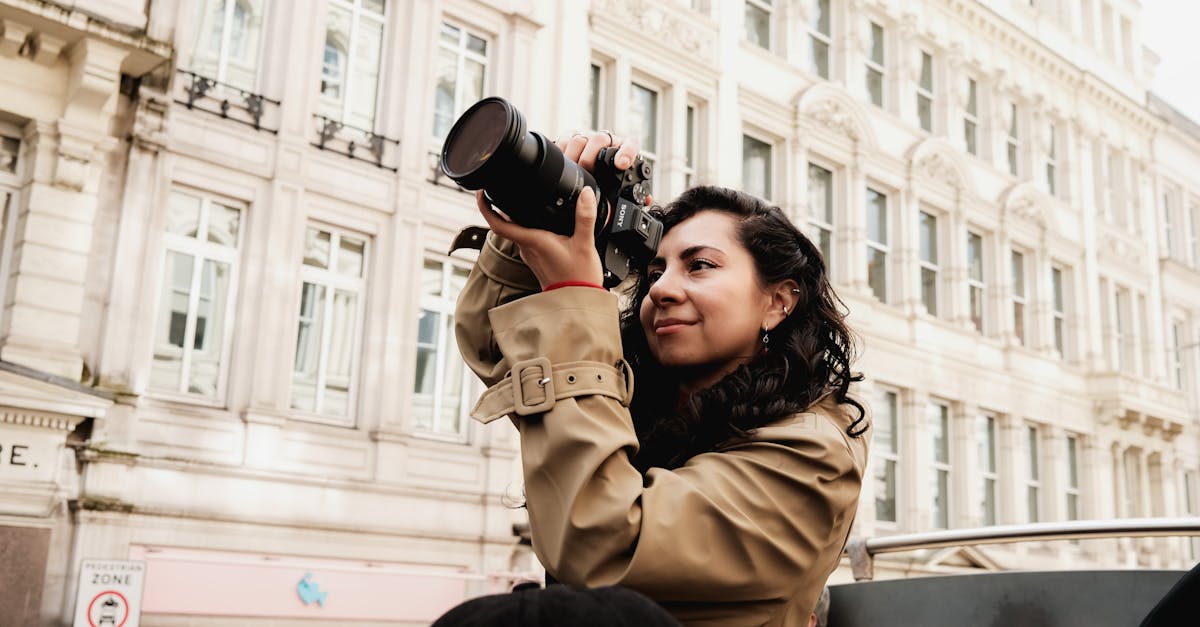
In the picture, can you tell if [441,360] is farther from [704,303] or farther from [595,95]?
[704,303]

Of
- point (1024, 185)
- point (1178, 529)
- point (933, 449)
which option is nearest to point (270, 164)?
point (1178, 529)

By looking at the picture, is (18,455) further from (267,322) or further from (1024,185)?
(1024,185)

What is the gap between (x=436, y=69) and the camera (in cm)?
1248

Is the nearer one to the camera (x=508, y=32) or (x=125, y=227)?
(x=125, y=227)

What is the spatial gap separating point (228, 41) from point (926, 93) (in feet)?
41.3

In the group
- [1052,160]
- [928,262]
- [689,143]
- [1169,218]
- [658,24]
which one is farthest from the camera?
[1169,218]

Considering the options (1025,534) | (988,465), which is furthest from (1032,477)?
(1025,534)

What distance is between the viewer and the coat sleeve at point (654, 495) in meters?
1.48

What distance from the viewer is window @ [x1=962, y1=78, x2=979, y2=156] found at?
803 inches

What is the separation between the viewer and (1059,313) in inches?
854

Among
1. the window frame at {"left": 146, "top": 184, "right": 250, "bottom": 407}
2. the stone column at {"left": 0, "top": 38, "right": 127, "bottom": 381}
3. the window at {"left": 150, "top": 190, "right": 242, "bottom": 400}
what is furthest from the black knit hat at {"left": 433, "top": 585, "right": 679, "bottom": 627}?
the window at {"left": 150, "top": 190, "right": 242, "bottom": 400}

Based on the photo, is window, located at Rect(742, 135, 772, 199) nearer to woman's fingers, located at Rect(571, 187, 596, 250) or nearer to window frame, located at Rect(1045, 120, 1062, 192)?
window frame, located at Rect(1045, 120, 1062, 192)

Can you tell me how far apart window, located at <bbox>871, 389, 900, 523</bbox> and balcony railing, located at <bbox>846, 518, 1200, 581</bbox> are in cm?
1363

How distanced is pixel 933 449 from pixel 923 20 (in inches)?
290
